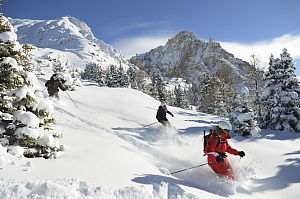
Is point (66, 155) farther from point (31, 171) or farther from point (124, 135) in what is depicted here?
point (124, 135)

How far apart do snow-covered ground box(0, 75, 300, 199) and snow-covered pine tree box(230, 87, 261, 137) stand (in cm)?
54

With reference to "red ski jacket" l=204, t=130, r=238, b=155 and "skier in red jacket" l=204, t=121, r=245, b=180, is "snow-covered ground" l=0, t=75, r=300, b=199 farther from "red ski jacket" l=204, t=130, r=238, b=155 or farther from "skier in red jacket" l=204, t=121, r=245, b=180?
"red ski jacket" l=204, t=130, r=238, b=155

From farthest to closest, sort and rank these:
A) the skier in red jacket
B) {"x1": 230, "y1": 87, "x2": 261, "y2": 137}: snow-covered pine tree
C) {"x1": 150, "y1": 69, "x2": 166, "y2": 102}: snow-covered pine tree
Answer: {"x1": 150, "y1": 69, "x2": 166, "y2": 102}: snow-covered pine tree
{"x1": 230, "y1": 87, "x2": 261, "y2": 137}: snow-covered pine tree
the skier in red jacket

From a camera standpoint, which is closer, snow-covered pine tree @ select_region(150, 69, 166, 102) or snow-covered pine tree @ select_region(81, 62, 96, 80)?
snow-covered pine tree @ select_region(150, 69, 166, 102)

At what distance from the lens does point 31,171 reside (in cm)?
356

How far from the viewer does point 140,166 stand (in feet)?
16.6

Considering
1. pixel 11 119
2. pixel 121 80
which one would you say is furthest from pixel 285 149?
pixel 121 80

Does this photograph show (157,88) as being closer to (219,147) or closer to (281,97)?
(281,97)

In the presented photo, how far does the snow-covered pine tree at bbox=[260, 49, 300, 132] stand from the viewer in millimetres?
12789

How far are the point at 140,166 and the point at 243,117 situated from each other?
733cm

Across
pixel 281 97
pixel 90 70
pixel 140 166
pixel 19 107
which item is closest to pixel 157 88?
pixel 281 97

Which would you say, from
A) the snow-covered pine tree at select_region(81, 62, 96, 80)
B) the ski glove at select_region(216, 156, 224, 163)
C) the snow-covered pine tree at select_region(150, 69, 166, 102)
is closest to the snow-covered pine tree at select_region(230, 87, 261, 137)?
the ski glove at select_region(216, 156, 224, 163)

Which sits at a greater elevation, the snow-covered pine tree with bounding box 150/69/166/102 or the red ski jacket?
the snow-covered pine tree with bounding box 150/69/166/102

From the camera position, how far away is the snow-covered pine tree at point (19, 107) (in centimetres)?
452
